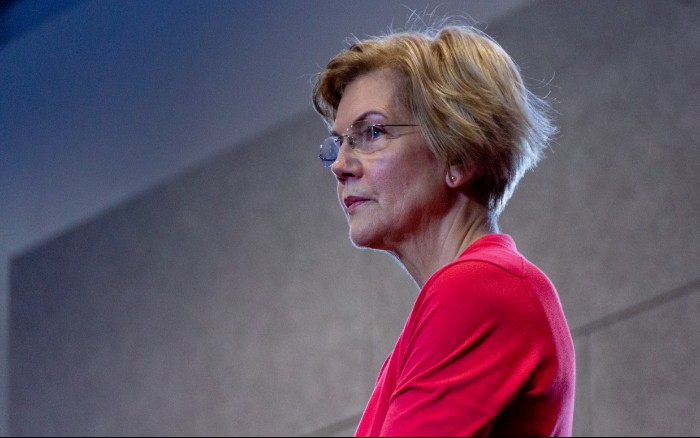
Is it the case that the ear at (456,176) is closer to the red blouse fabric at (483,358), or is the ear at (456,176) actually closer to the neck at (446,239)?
the neck at (446,239)

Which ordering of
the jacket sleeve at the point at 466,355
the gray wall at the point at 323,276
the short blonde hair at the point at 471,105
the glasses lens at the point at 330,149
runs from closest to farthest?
the jacket sleeve at the point at 466,355 → the short blonde hair at the point at 471,105 → the glasses lens at the point at 330,149 → the gray wall at the point at 323,276

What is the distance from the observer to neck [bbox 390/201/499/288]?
1516mm

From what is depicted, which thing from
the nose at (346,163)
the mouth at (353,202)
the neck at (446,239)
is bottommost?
the neck at (446,239)

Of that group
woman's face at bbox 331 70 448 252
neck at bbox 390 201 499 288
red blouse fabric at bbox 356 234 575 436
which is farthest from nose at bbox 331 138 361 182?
red blouse fabric at bbox 356 234 575 436

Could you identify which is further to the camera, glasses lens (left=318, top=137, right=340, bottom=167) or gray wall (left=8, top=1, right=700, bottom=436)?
gray wall (left=8, top=1, right=700, bottom=436)

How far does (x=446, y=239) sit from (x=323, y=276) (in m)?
2.13

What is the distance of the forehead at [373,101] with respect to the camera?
5.06 feet

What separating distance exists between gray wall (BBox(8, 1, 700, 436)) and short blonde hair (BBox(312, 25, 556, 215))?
1587 millimetres

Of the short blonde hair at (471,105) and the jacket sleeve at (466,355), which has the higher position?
the short blonde hair at (471,105)

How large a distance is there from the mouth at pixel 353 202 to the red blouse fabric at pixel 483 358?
0.34m

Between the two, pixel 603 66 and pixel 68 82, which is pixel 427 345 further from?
pixel 68 82

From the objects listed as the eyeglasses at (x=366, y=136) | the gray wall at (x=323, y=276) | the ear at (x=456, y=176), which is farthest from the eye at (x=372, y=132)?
the gray wall at (x=323, y=276)

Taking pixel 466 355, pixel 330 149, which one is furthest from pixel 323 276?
pixel 466 355

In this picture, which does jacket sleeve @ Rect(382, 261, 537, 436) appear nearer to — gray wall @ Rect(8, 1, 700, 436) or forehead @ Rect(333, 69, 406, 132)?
forehead @ Rect(333, 69, 406, 132)
